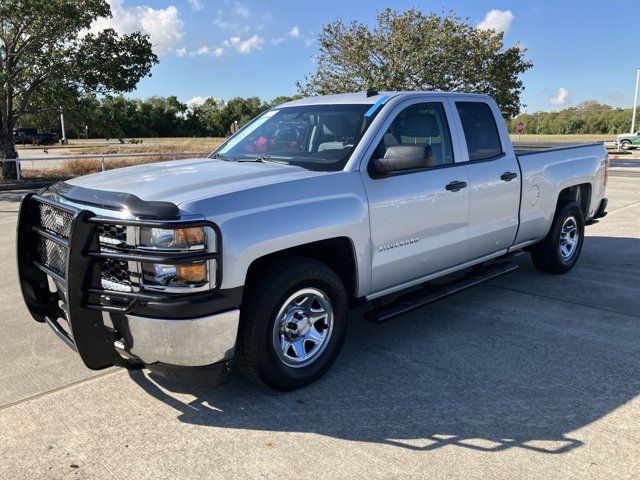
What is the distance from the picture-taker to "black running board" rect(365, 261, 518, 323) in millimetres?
4159

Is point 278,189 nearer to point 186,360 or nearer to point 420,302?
point 186,360

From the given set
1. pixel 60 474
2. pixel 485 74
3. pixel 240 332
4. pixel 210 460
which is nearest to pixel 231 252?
pixel 240 332

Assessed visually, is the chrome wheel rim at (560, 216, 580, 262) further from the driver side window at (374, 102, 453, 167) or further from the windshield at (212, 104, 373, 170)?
the windshield at (212, 104, 373, 170)

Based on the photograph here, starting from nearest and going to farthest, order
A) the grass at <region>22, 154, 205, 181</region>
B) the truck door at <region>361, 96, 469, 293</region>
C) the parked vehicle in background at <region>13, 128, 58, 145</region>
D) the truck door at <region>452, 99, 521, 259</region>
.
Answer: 1. the truck door at <region>361, 96, 469, 293</region>
2. the truck door at <region>452, 99, 521, 259</region>
3. the grass at <region>22, 154, 205, 181</region>
4. the parked vehicle in background at <region>13, 128, 58, 145</region>

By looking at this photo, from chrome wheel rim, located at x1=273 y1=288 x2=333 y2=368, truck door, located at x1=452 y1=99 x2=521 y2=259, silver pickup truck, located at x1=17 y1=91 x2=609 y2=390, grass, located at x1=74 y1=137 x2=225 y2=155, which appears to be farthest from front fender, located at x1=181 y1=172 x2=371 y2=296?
grass, located at x1=74 y1=137 x2=225 y2=155

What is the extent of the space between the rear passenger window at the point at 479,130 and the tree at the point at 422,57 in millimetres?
20069

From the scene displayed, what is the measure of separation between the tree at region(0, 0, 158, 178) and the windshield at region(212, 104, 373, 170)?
1326 cm

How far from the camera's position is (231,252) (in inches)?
122

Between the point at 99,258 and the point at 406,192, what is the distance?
7.15ft

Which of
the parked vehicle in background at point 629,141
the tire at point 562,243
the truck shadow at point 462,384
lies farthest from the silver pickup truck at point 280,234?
the parked vehicle in background at point 629,141

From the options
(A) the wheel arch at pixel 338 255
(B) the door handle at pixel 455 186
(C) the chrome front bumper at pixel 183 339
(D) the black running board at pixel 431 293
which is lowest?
(D) the black running board at pixel 431 293

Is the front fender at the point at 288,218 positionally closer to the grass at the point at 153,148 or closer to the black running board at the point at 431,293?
the black running board at the point at 431,293

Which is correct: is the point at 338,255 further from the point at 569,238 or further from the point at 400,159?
the point at 569,238

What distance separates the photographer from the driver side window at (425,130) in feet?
14.3
